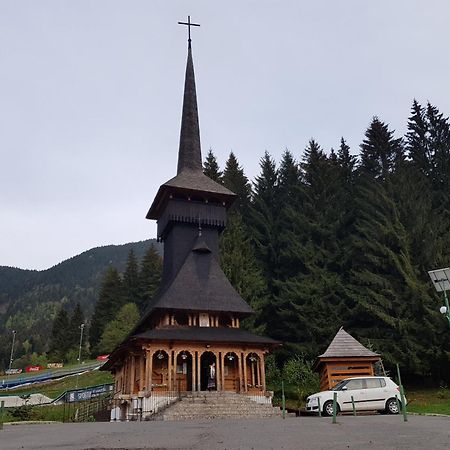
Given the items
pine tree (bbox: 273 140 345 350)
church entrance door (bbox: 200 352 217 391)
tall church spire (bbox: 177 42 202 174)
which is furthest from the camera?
tall church spire (bbox: 177 42 202 174)

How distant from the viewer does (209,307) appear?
28062 mm

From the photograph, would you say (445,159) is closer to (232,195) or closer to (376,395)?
(232,195)

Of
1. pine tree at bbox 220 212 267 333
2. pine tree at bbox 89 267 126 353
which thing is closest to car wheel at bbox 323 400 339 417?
pine tree at bbox 220 212 267 333

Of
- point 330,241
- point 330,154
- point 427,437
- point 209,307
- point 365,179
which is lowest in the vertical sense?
point 427,437

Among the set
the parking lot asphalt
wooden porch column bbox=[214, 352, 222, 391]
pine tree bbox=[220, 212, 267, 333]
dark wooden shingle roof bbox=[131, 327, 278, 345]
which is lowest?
the parking lot asphalt

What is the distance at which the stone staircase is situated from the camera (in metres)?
19.8

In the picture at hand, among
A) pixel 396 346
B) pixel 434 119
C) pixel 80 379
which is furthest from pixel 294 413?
pixel 80 379

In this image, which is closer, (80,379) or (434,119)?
(434,119)

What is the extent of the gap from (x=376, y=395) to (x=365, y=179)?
82.7 ft

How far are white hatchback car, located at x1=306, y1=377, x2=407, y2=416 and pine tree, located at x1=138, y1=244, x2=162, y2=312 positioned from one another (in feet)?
181

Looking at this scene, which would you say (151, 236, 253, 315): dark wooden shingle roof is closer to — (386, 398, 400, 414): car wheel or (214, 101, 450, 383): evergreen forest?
(214, 101, 450, 383): evergreen forest

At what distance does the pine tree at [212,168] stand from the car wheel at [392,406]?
3325cm

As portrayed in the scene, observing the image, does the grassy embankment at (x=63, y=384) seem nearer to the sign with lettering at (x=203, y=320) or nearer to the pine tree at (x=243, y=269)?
the pine tree at (x=243, y=269)

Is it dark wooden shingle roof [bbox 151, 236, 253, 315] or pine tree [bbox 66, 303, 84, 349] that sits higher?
pine tree [bbox 66, 303, 84, 349]
